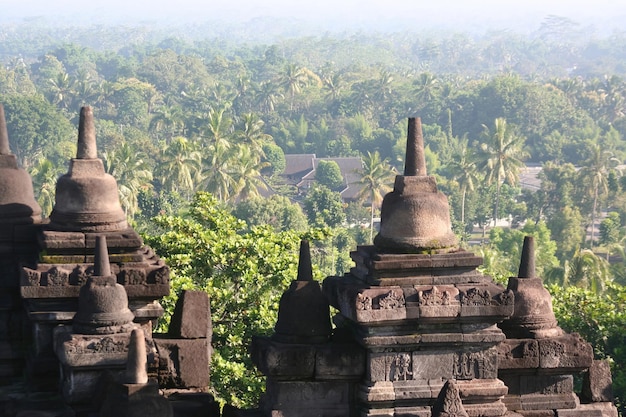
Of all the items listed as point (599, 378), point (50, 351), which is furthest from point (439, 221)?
point (50, 351)

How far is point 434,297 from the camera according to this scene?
815cm

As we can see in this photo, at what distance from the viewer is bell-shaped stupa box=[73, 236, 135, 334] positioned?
26.9 feet

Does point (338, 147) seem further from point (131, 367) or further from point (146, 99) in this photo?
point (131, 367)

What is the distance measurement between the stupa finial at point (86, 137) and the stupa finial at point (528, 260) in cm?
358

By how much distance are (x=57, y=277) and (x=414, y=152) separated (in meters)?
2.85

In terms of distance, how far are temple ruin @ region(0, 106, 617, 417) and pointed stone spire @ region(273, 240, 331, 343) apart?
1cm

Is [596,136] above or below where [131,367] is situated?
below

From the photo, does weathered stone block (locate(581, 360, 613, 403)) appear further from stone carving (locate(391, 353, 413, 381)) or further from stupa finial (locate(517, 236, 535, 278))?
stone carving (locate(391, 353, 413, 381))

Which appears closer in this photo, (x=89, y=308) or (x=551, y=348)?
(x=89, y=308)

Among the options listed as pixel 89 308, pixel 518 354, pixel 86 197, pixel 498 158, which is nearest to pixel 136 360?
pixel 89 308

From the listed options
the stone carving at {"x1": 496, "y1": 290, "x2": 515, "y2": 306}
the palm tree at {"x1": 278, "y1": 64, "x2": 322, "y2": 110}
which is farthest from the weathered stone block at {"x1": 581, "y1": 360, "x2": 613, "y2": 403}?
the palm tree at {"x1": 278, "y1": 64, "x2": 322, "y2": 110}

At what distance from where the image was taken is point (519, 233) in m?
73.9

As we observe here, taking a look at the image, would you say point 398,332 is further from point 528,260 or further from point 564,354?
point 528,260

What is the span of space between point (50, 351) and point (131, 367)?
1612 mm
